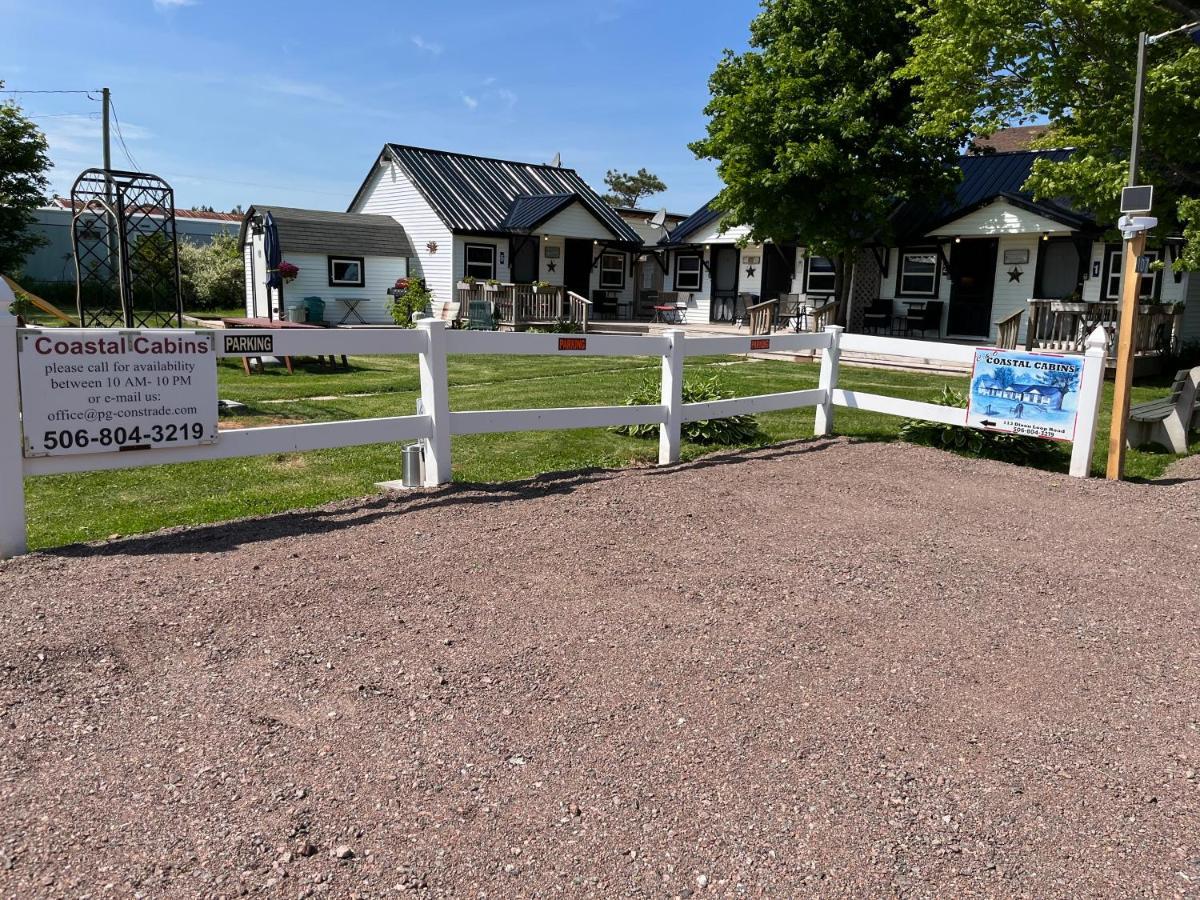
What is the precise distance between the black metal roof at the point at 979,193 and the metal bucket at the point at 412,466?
2011 centimetres

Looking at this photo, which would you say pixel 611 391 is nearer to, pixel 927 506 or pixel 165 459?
pixel 927 506

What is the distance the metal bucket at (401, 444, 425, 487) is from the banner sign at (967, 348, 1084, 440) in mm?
5161

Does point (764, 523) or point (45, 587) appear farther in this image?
point (764, 523)

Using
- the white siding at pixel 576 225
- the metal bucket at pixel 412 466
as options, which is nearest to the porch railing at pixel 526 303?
the white siding at pixel 576 225

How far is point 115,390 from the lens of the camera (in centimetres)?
562

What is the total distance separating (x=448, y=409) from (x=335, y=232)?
24658mm

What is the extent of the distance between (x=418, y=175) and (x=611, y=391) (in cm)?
2054

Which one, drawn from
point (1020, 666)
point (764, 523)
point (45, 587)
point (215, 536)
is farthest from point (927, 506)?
point (45, 587)

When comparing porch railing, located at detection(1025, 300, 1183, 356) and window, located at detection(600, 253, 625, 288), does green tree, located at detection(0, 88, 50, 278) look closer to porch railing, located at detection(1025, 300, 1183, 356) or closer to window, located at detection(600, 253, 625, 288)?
window, located at detection(600, 253, 625, 288)

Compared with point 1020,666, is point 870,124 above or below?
above

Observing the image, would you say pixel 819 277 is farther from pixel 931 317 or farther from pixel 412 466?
pixel 412 466

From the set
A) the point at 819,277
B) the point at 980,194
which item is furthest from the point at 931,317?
the point at 819,277

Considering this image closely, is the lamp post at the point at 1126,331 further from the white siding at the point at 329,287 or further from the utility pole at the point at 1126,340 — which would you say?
the white siding at the point at 329,287

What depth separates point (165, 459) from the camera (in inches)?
232
